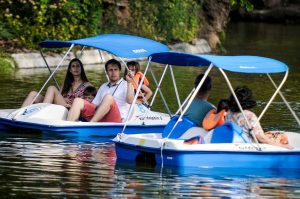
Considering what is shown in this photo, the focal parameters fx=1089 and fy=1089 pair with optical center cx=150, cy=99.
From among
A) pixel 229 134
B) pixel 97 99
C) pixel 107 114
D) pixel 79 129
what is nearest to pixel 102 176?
pixel 229 134

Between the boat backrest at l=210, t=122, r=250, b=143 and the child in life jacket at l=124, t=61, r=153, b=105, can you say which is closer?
the boat backrest at l=210, t=122, r=250, b=143

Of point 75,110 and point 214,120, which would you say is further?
point 75,110

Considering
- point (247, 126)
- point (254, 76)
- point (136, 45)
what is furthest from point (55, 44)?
point (254, 76)

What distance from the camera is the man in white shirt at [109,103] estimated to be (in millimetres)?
17875

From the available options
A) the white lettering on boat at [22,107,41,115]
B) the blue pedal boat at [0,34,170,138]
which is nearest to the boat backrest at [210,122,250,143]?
the blue pedal boat at [0,34,170,138]

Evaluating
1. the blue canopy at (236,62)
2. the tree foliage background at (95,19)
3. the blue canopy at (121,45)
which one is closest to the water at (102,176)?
the blue canopy at (236,62)

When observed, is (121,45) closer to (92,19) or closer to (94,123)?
(94,123)

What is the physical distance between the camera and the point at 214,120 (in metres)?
15.2

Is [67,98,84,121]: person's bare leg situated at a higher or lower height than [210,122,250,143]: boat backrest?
lower

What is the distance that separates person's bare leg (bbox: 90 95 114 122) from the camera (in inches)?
703

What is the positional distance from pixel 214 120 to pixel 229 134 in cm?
57

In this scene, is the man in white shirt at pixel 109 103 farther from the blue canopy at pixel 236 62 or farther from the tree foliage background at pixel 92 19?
the tree foliage background at pixel 92 19

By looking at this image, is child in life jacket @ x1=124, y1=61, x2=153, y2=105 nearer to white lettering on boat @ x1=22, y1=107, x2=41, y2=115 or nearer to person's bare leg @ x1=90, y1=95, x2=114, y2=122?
person's bare leg @ x1=90, y1=95, x2=114, y2=122

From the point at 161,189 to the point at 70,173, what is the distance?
1430 millimetres
